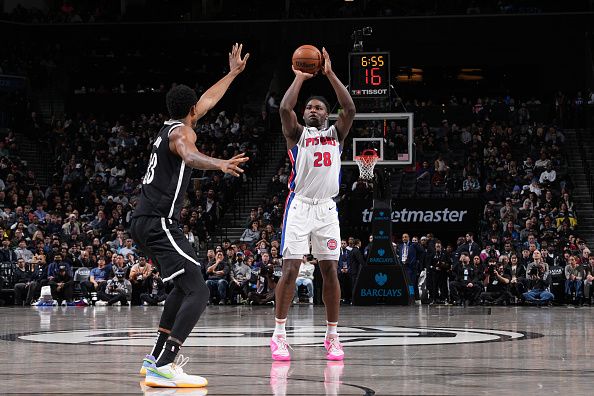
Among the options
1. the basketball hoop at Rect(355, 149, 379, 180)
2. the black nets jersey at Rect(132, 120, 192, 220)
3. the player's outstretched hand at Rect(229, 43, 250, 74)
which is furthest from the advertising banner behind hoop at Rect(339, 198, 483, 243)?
the black nets jersey at Rect(132, 120, 192, 220)

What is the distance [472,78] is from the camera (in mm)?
38125

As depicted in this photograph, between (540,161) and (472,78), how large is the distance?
1054 cm

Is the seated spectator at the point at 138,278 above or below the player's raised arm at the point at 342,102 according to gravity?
below

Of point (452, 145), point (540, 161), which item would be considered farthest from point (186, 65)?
point (540, 161)

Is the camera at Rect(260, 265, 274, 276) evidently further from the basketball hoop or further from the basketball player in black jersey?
the basketball player in black jersey

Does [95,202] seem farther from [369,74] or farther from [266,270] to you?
[369,74]

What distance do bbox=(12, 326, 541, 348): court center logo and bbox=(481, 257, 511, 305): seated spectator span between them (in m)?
8.76

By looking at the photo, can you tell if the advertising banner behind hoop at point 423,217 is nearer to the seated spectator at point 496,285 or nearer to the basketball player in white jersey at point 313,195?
the seated spectator at point 496,285

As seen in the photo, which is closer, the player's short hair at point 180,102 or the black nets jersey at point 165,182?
the black nets jersey at point 165,182

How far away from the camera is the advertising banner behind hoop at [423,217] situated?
26031mm

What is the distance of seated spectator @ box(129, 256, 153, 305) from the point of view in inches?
870

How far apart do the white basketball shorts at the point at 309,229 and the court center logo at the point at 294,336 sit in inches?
55.8

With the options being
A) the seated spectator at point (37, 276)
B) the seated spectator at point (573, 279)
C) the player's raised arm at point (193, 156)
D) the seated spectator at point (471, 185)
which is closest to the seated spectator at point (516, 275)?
the seated spectator at point (573, 279)

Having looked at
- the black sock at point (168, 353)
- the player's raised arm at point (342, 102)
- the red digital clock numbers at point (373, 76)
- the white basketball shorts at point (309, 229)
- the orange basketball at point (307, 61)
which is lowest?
the black sock at point (168, 353)
